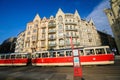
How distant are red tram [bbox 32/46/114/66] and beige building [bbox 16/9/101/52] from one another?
881 inches

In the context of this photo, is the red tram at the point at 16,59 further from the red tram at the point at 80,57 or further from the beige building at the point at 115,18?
the beige building at the point at 115,18

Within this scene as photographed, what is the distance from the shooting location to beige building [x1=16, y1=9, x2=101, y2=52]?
44.1 m

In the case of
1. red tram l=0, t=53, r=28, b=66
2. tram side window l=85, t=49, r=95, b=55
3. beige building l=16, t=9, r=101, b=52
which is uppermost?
beige building l=16, t=9, r=101, b=52

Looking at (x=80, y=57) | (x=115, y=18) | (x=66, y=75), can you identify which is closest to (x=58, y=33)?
(x=115, y=18)

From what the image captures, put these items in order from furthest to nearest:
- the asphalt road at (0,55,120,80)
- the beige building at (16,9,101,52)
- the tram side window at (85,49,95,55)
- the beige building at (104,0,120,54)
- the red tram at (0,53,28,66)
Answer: the beige building at (16,9,101,52) → the beige building at (104,0,120,54) → the red tram at (0,53,28,66) → the tram side window at (85,49,95,55) → the asphalt road at (0,55,120,80)

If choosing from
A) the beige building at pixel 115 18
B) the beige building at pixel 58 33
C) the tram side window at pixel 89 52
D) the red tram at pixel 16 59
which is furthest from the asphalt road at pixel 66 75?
the beige building at pixel 115 18

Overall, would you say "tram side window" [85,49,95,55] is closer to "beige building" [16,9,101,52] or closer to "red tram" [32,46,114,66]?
"red tram" [32,46,114,66]

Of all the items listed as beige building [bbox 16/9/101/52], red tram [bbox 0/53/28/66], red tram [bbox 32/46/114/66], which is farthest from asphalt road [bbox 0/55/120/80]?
beige building [bbox 16/9/101/52]

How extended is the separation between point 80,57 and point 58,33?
2844 centimetres

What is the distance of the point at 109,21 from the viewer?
4444 cm

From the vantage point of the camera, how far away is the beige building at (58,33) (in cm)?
4409

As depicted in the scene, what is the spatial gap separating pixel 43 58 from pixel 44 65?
1.30m

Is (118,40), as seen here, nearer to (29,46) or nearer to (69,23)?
(69,23)

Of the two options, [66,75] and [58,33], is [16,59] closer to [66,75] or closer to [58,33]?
[66,75]
